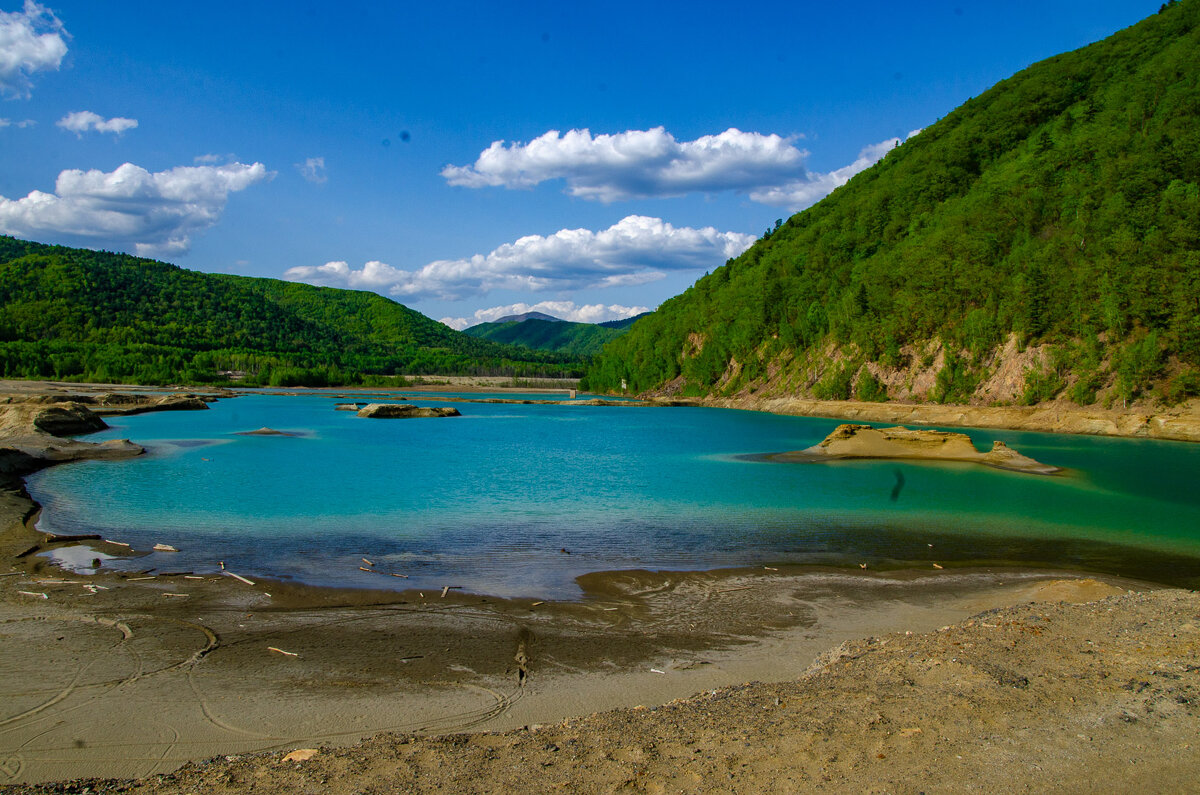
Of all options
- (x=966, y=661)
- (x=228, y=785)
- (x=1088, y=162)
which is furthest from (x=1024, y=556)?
(x=1088, y=162)

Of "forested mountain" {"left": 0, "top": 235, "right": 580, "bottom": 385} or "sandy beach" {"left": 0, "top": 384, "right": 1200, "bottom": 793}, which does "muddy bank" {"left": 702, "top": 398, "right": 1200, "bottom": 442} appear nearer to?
"sandy beach" {"left": 0, "top": 384, "right": 1200, "bottom": 793}

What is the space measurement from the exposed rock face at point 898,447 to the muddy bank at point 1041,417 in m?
20.2

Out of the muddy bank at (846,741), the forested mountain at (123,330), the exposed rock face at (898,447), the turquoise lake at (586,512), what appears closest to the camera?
the muddy bank at (846,741)

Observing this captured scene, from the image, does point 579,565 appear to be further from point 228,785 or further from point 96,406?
point 96,406

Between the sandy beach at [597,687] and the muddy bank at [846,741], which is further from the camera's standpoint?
the sandy beach at [597,687]

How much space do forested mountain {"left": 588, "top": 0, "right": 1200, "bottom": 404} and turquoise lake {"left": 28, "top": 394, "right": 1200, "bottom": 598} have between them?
1882 cm

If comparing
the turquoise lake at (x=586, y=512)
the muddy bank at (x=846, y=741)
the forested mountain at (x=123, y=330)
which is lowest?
the turquoise lake at (x=586, y=512)

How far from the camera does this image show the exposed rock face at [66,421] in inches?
1495

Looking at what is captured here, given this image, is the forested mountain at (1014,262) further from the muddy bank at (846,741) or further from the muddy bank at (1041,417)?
the muddy bank at (846,741)

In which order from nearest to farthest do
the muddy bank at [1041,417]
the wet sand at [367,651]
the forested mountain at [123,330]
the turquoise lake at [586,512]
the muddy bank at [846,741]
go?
1. the muddy bank at [846,741]
2. the wet sand at [367,651]
3. the turquoise lake at [586,512]
4. the muddy bank at [1041,417]
5. the forested mountain at [123,330]

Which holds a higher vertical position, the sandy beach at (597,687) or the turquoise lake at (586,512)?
the sandy beach at (597,687)

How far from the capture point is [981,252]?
68500mm

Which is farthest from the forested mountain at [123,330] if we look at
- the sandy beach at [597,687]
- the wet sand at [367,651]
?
the sandy beach at [597,687]

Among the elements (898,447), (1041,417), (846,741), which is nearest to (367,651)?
(846,741)
